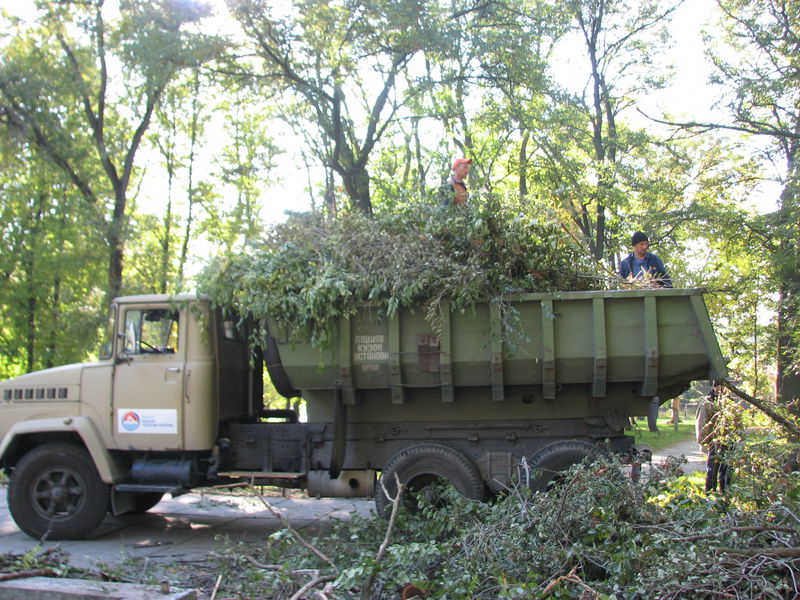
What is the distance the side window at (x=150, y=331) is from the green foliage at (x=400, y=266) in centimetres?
62

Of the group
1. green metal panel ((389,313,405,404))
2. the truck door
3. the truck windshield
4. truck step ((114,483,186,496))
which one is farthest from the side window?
green metal panel ((389,313,405,404))

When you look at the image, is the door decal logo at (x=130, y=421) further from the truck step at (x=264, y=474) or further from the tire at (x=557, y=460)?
the tire at (x=557, y=460)

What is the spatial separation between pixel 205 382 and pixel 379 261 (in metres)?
2.27

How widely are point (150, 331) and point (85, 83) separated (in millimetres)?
12241

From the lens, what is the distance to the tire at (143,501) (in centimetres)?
772

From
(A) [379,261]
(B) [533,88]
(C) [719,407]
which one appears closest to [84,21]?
(B) [533,88]

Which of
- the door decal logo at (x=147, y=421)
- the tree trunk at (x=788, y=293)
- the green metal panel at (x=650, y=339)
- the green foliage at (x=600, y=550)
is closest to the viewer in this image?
the green foliage at (x=600, y=550)

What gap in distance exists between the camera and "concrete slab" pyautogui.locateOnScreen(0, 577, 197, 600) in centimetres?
420

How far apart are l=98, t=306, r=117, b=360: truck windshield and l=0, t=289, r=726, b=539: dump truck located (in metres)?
0.03

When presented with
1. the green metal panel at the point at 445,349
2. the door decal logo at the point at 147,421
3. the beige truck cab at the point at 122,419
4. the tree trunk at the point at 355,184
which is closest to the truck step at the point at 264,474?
the beige truck cab at the point at 122,419

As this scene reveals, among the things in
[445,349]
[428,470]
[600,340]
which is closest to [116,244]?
[428,470]

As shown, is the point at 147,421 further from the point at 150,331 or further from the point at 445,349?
the point at 445,349

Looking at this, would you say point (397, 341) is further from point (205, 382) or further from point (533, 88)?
point (533, 88)

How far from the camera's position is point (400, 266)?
251 inches
